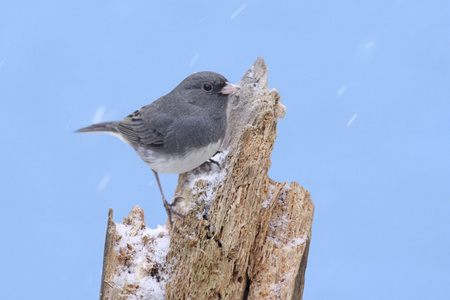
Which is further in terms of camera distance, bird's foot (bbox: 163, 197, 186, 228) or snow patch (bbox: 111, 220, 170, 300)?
bird's foot (bbox: 163, 197, 186, 228)

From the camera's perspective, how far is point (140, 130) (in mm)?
3369

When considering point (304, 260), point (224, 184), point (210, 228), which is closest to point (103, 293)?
point (210, 228)

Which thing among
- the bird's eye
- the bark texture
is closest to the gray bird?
the bird's eye

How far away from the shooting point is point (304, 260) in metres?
2.83

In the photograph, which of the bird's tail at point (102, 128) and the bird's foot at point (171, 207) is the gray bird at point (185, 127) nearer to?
the bird's foot at point (171, 207)

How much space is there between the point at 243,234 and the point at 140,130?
1.15 metres

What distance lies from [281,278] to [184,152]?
1020 mm

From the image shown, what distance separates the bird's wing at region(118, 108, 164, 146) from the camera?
3.26 meters

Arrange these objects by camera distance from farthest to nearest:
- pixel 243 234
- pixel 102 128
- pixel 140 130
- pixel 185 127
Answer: pixel 102 128 → pixel 140 130 → pixel 185 127 → pixel 243 234

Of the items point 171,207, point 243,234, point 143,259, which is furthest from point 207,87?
point 143,259

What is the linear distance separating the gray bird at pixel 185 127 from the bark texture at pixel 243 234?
0.61ft

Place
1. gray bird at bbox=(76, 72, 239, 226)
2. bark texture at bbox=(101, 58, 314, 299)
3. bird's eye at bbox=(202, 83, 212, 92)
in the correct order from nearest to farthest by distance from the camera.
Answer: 1. bark texture at bbox=(101, 58, 314, 299)
2. gray bird at bbox=(76, 72, 239, 226)
3. bird's eye at bbox=(202, 83, 212, 92)

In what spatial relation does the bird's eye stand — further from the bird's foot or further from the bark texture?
the bird's foot

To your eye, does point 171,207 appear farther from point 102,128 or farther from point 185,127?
point 102,128
